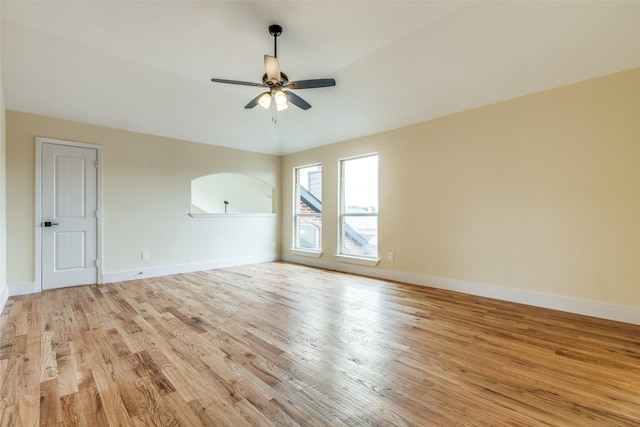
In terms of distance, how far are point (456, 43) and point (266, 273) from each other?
172 inches

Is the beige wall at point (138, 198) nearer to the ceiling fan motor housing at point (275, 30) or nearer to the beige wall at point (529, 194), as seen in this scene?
the ceiling fan motor housing at point (275, 30)

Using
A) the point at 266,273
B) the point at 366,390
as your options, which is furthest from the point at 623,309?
the point at 266,273

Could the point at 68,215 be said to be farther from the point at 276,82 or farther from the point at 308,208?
the point at 308,208

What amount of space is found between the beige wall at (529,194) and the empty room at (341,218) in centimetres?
2

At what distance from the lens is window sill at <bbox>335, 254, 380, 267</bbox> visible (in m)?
4.90

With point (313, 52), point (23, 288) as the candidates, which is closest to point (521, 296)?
point (313, 52)

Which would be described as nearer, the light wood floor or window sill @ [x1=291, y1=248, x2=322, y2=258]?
the light wood floor

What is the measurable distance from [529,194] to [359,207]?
2.60m

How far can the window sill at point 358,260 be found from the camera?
4.90 meters

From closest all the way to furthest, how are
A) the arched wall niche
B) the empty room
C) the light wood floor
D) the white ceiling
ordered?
the light wood floor < the empty room < the white ceiling < the arched wall niche

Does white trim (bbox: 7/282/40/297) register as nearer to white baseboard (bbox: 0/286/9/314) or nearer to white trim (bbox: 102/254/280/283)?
white baseboard (bbox: 0/286/9/314)

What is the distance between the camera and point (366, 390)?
5.67ft

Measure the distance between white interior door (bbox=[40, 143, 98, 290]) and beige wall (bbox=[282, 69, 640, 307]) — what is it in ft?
15.3

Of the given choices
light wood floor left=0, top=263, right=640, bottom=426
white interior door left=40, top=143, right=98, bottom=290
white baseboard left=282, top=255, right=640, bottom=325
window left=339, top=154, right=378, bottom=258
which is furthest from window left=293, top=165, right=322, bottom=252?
white interior door left=40, top=143, right=98, bottom=290
